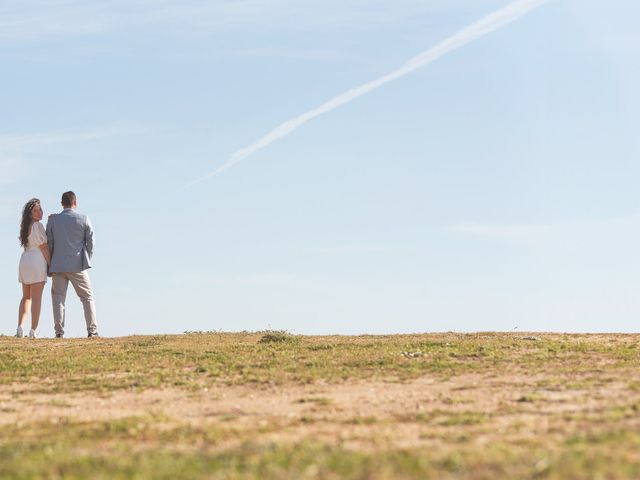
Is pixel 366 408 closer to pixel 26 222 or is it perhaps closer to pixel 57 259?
pixel 57 259

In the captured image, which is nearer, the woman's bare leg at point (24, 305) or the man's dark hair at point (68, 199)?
the man's dark hair at point (68, 199)

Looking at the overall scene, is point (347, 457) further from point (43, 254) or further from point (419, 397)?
point (43, 254)

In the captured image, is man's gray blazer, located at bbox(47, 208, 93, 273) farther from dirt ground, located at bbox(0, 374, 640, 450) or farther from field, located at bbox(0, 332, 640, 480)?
dirt ground, located at bbox(0, 374, 640, 450)

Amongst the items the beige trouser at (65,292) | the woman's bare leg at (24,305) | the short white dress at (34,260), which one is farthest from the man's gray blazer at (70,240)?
the woman's bare leg at (24,305)

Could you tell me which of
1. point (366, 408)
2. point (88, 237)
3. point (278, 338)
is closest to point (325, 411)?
point (366, 408)

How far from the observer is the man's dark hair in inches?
1041

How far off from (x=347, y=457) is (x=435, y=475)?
1020mm

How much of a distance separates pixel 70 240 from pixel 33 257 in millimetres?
1532

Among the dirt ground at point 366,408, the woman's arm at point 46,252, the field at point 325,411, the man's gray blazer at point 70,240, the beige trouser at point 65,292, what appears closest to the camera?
the field at point 325,411

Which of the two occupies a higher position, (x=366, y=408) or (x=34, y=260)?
(x=34, y=260)

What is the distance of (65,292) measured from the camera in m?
26.6

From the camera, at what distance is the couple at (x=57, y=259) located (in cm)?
2619

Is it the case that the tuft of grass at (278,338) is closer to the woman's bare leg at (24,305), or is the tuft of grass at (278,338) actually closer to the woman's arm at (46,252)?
the woman's arm at (46,252)

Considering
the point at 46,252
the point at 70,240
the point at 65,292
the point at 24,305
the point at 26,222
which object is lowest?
the point at 24,305
